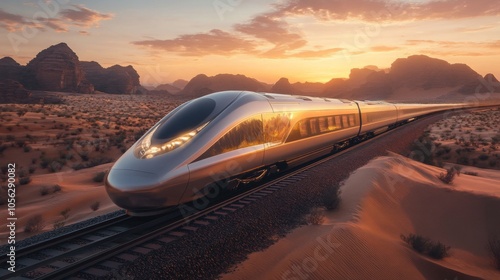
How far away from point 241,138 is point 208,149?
132 cm

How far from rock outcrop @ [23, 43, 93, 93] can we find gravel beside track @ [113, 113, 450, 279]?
127498 mm

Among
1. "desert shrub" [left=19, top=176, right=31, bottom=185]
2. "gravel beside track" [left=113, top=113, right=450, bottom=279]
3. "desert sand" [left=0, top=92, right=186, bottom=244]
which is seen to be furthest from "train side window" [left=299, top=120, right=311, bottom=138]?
"desert shrub" [left=19, top=176, right=31, bottom=185]

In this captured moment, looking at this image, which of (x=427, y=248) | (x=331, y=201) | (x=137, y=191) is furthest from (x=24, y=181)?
(x=427, y=248)

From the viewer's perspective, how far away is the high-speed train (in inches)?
265

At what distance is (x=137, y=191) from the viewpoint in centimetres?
653

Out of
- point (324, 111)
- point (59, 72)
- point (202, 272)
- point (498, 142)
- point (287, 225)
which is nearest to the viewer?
point (202, 272)

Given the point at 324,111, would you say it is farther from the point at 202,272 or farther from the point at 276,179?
the point at 202,272

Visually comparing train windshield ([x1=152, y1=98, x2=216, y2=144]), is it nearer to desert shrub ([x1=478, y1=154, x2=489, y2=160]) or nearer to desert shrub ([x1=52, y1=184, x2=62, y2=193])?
desert shrub ([x1=52, y1=184, x2=62, y2=193])

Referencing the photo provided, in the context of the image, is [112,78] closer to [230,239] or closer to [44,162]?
[44,162]

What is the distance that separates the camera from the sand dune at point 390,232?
5930 mm

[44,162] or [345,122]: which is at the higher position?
[345,122]

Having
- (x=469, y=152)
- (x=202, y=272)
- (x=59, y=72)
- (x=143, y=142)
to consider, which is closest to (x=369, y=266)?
(x=202, y=272)

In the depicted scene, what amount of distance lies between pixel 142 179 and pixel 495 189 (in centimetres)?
1294

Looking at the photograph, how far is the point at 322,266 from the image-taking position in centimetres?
586
